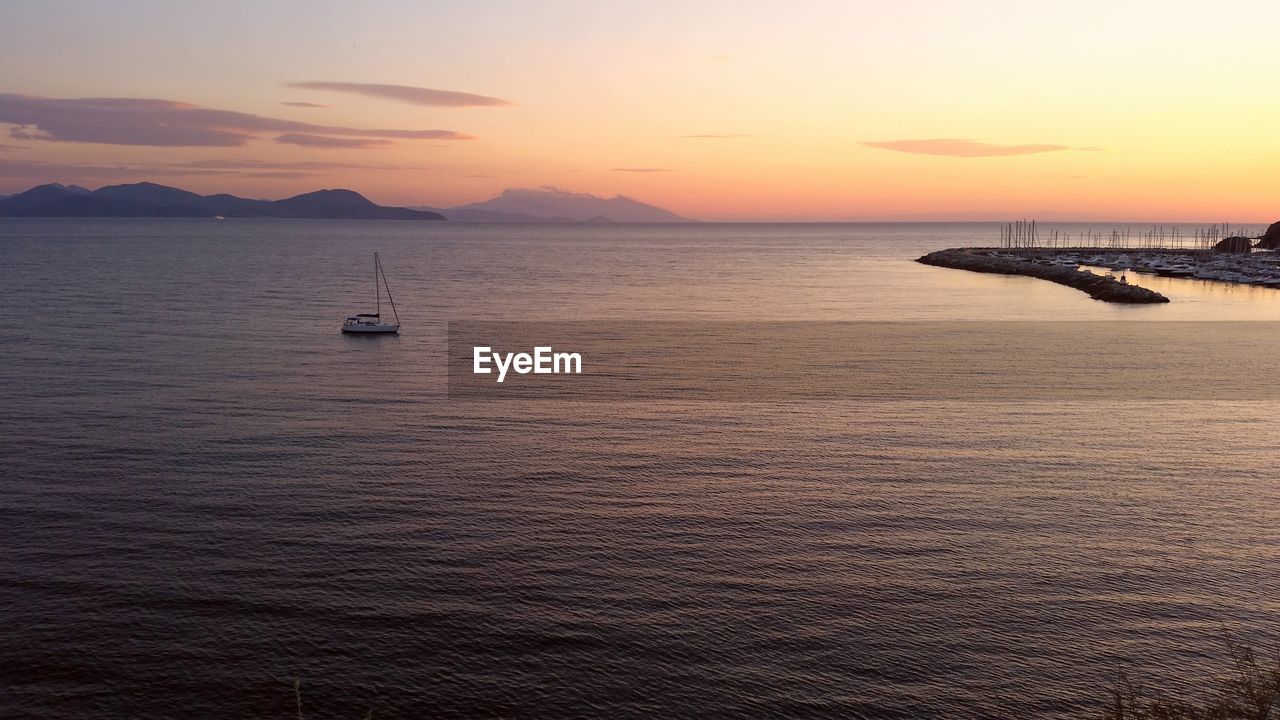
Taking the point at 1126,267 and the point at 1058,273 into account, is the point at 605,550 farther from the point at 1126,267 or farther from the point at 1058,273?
the point at 1126,267


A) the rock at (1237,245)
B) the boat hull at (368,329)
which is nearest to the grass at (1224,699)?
the boat hull at (368,329)

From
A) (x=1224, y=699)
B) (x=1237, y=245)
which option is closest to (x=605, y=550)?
(x=1224, y=699)

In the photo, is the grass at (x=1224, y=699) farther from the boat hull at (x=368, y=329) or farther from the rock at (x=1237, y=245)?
the rock at (x=1237, y=245)

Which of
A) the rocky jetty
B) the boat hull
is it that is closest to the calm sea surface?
the boat hull

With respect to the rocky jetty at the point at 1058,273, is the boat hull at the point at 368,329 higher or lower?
lower

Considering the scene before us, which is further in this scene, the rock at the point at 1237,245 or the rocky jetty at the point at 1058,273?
the rock at the point at 1237,245

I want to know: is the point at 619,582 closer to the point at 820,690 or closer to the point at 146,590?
the point at 820,690
